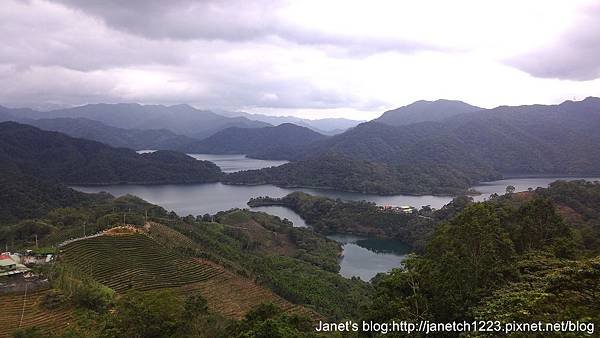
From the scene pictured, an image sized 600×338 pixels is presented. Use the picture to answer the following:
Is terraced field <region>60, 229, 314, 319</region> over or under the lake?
over

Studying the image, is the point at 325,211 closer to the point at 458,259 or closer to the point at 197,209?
the point at 197,209

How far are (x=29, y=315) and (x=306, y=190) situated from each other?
98.1 meters

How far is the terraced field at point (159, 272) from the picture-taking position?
83.0 feet

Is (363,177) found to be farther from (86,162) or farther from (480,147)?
(86,162)

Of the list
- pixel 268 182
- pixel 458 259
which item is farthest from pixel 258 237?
pixel 268 182

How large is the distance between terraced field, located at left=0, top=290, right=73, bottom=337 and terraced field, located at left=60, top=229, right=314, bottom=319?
409cm

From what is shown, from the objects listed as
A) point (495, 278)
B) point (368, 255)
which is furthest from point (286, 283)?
point (368, 255)

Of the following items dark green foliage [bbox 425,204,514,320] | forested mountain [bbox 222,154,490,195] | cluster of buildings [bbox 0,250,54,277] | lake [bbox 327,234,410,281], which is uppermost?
dark green foliage [bbox 425,204,514,320]

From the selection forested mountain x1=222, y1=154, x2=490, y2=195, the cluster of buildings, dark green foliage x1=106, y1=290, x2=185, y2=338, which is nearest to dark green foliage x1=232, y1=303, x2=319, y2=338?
dark green foliage x1=106, y1=290, x2=185, y2=338

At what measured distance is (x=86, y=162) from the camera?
125 m

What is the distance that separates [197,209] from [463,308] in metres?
77.7

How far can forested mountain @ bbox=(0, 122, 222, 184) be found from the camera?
11675cm

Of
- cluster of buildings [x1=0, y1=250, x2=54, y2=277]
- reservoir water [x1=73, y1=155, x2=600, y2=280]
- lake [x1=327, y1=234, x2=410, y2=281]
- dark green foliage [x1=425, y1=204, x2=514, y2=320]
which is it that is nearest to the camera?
dark green foliage [x1=425, y1=204, x2=514, y2=320]

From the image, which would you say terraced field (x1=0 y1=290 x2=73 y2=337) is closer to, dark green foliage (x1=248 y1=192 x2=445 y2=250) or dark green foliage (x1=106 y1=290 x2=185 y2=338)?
dark green foliage (x1=106 y1=290 x2=185 y2=338)
